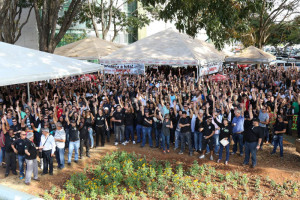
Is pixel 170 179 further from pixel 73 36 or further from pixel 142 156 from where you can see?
pixel 73 36

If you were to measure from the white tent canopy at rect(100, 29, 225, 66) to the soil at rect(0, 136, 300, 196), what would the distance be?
879 centimetres

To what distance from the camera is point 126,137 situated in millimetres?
11336

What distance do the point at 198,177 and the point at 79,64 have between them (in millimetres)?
9629

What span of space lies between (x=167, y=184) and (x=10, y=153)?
4801mm

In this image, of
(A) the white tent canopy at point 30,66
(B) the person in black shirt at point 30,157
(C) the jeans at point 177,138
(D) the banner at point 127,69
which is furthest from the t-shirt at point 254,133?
(D) the banner at point 127,69

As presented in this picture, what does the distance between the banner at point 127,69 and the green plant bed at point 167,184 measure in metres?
11.3

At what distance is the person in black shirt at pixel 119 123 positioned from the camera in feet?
35.5

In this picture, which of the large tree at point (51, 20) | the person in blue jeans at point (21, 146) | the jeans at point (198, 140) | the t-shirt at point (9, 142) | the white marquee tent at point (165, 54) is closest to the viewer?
the person in blue jeans at point (21, 146)

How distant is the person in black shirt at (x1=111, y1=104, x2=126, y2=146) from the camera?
35.5 ft

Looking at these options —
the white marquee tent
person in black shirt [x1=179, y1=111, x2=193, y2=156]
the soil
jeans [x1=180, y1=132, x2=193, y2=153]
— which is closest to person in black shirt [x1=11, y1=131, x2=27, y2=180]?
the soil

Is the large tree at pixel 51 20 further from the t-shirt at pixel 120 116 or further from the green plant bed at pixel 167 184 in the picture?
the green plant bed at pixel 167 184

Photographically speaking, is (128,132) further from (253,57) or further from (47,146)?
(253,57)

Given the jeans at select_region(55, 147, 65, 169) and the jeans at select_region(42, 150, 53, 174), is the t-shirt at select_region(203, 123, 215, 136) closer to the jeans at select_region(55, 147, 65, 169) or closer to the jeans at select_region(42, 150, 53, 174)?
the jeans at select_region(55, 147, 65, 169)

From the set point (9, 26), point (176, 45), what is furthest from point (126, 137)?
point (9, 26)
